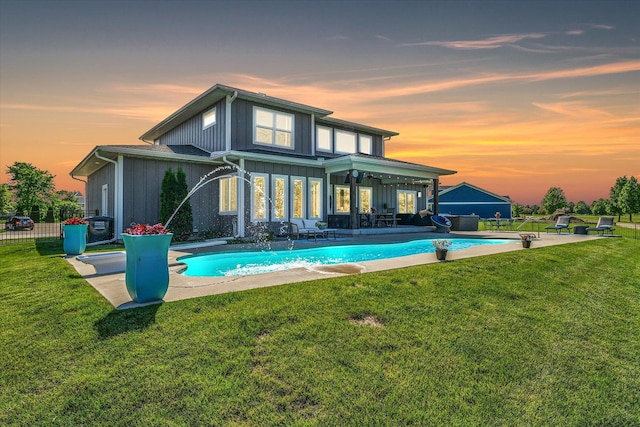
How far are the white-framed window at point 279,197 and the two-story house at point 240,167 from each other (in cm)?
4

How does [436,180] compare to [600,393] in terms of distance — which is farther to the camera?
[436,180]

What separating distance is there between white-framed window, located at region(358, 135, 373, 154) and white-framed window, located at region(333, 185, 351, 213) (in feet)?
9.50

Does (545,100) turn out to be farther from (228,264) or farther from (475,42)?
(228,264)

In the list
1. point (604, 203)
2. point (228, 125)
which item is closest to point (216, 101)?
point (228, 125)

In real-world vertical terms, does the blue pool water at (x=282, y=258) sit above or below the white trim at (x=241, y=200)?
below

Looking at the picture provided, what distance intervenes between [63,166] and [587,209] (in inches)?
3298

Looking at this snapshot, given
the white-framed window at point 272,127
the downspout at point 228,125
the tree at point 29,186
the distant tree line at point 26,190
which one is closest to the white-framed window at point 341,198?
the white-framed window at point 272,127

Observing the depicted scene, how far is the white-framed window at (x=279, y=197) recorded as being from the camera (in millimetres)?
14055

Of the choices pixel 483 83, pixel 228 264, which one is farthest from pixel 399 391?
pixel 483 83

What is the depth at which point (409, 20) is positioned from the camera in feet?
37.5

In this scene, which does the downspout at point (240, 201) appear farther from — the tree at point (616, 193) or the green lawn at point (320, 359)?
the tree at point (616, 193)

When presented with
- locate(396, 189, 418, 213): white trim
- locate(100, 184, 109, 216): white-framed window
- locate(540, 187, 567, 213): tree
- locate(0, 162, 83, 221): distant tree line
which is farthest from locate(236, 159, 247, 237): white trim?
locate(540, 187, 567, 213): tree

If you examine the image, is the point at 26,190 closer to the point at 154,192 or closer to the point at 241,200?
the point at 154,192

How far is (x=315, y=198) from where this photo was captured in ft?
51.6
